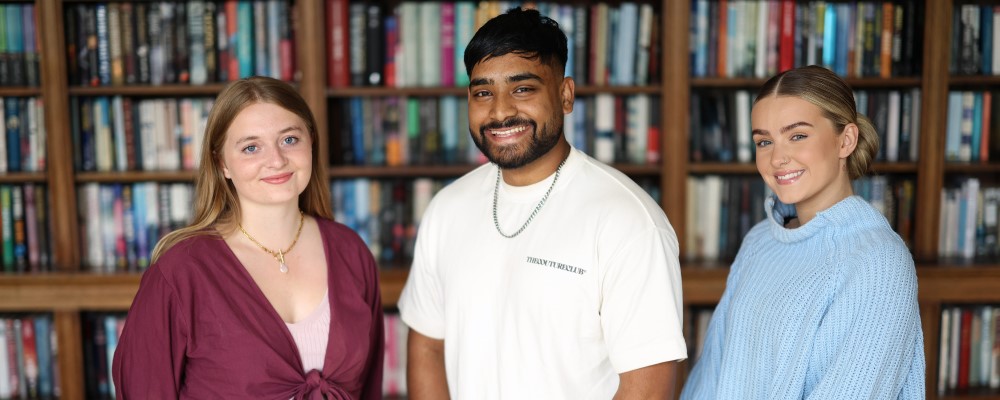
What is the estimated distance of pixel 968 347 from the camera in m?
3.13

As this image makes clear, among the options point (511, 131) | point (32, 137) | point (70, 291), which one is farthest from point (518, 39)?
point (32, 137)

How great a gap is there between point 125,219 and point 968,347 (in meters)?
3.06

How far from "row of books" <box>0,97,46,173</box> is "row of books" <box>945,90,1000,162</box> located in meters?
3.18

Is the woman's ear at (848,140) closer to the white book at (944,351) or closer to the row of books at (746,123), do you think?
the row of books at (746,123)

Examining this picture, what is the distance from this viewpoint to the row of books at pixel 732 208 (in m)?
3.12

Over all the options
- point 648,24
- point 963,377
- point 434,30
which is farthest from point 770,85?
point 963,377

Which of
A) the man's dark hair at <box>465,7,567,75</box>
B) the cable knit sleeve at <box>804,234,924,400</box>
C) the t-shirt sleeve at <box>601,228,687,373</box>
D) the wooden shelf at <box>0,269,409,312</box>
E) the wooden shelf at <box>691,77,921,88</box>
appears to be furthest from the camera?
the wooden shelf at <box>691,77,921,88</box>

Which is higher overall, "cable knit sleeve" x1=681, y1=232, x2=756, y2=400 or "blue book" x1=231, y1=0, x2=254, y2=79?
"blue book" x1=231, y1=0, x2=254, y2=79

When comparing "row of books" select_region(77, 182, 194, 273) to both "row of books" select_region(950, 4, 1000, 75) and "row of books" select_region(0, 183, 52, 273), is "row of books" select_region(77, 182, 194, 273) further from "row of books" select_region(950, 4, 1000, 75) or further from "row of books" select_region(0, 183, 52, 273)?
"row of books" select_region(950, 4, 1000, 75)

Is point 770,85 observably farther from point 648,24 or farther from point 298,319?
point 648,24

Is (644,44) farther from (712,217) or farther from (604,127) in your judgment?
(712,217)

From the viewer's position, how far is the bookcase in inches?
116

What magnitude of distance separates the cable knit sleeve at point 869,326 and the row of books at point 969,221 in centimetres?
179

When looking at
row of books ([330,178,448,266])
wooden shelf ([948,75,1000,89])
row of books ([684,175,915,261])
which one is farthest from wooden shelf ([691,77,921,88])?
row of books ([330,178,448,266])
